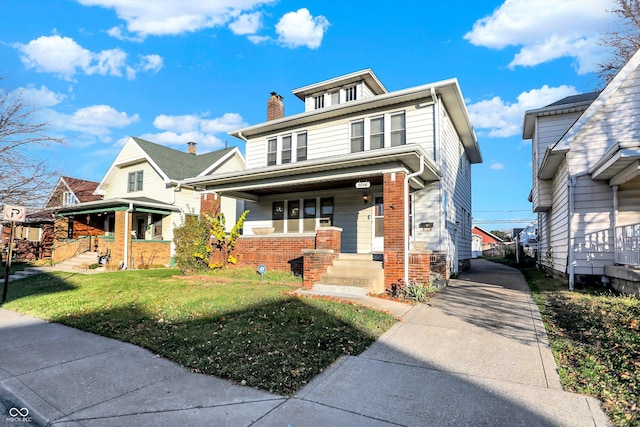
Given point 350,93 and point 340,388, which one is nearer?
point 340,388

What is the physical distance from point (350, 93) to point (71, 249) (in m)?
16.1

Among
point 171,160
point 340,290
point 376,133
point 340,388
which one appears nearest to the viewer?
point 340,388

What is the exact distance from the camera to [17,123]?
12109mm

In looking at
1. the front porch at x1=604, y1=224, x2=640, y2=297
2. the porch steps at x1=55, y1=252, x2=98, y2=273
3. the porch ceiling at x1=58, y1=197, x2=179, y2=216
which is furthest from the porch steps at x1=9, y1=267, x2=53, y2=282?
the front porch at x1=604, y1=224, x2=640, y2=297

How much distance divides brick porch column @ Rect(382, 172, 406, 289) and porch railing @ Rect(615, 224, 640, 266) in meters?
4.72

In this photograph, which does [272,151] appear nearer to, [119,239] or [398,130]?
[398,130]

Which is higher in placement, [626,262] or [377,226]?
[377,226]

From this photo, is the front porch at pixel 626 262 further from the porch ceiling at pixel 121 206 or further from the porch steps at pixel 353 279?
the porch ceiling at pixel 121 206

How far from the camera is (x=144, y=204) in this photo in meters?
16.9

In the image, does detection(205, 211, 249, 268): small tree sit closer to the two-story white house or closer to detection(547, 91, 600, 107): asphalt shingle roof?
the two-story white house

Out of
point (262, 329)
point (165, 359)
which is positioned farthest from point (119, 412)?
point (262, 329)

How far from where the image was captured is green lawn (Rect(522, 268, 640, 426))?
3260mm

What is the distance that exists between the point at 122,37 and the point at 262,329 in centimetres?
1409

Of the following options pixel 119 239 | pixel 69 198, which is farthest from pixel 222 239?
pixel 69 198
